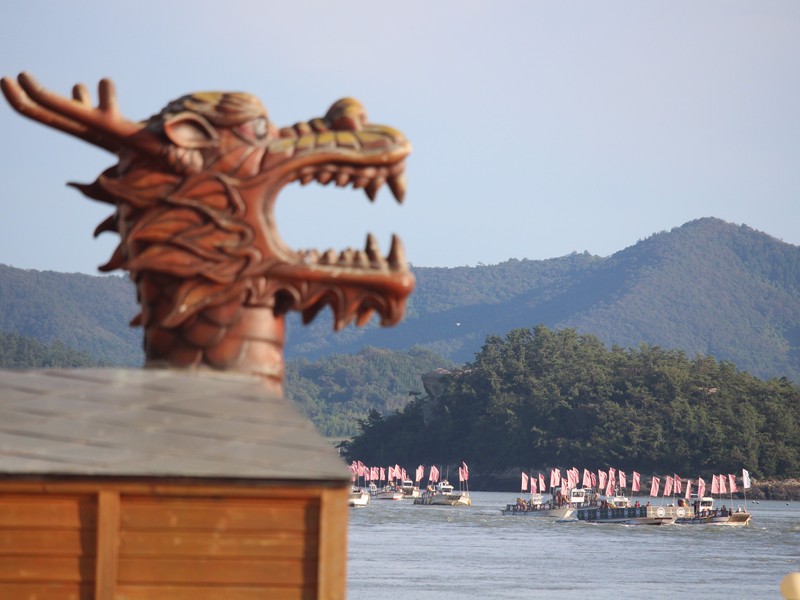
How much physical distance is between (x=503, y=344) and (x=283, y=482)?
444ft

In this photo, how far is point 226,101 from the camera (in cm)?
469

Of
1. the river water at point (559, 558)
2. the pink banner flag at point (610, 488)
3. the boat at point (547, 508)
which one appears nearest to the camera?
the river water at point (559, 558)

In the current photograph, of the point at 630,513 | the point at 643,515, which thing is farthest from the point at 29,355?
the point at 643,515

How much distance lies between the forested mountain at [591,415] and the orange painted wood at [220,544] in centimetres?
11348

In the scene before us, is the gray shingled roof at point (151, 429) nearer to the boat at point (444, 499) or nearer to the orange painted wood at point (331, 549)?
the orange painted wood at point (331, 549)

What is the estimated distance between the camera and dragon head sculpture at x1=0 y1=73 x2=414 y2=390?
15.3 ft

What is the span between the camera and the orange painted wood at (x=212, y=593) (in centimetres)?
384

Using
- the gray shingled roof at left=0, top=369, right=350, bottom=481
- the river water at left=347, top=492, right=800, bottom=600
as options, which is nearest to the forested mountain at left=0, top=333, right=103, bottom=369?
the river water at left=347, top=492, right=800, bottom=600

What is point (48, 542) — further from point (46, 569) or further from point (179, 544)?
point (179, 544)

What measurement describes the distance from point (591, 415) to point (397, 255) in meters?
119

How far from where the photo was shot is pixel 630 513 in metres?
83.3

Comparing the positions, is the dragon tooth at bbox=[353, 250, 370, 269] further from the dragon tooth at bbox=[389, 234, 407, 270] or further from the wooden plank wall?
the wooden plank wall

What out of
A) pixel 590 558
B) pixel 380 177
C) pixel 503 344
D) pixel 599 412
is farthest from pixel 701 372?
pixel 380 177

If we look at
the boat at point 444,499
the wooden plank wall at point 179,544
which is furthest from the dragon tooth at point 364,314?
the boat at point 444,499
